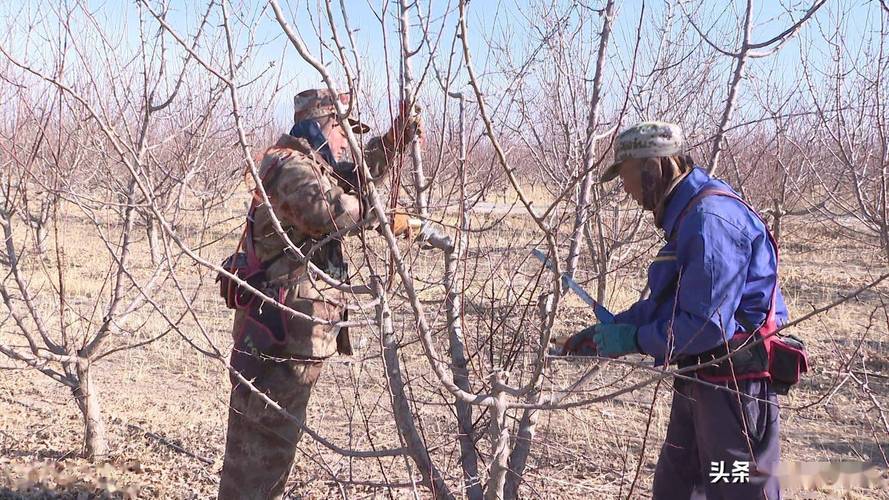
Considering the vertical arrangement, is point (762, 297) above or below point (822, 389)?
below

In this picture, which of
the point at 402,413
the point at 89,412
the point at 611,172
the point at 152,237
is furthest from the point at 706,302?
the point at 152,237

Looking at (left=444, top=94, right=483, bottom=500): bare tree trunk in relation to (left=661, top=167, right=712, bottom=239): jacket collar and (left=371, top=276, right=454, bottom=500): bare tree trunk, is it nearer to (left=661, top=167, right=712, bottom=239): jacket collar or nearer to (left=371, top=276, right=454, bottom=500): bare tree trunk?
(left=371, top=276, right=454, bottom=500): bare tree trunk

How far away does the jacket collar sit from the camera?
7.77 ft

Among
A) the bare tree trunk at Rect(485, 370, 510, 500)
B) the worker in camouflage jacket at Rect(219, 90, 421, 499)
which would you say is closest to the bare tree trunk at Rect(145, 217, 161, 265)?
the worker in camouflage jacket at Rect(219, 90, 421, 499)

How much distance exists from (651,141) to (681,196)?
19 centimetres

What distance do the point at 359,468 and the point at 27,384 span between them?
123 inches

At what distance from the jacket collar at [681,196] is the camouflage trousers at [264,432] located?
1.51m

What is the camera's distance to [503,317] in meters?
2.26

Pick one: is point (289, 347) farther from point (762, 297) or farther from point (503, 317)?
point (762, 297)

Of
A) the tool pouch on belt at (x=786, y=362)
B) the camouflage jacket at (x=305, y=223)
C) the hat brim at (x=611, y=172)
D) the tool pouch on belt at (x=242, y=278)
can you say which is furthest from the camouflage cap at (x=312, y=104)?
the tool pouch on belt at (x=786, y=362)

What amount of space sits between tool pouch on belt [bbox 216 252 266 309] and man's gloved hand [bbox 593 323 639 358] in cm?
132

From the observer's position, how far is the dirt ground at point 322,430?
13.3 feet

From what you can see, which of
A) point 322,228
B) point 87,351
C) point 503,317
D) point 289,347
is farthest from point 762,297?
point 87,351

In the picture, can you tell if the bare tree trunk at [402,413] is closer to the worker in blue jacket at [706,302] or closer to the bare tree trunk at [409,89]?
the bare tree trunk at [409,89]
